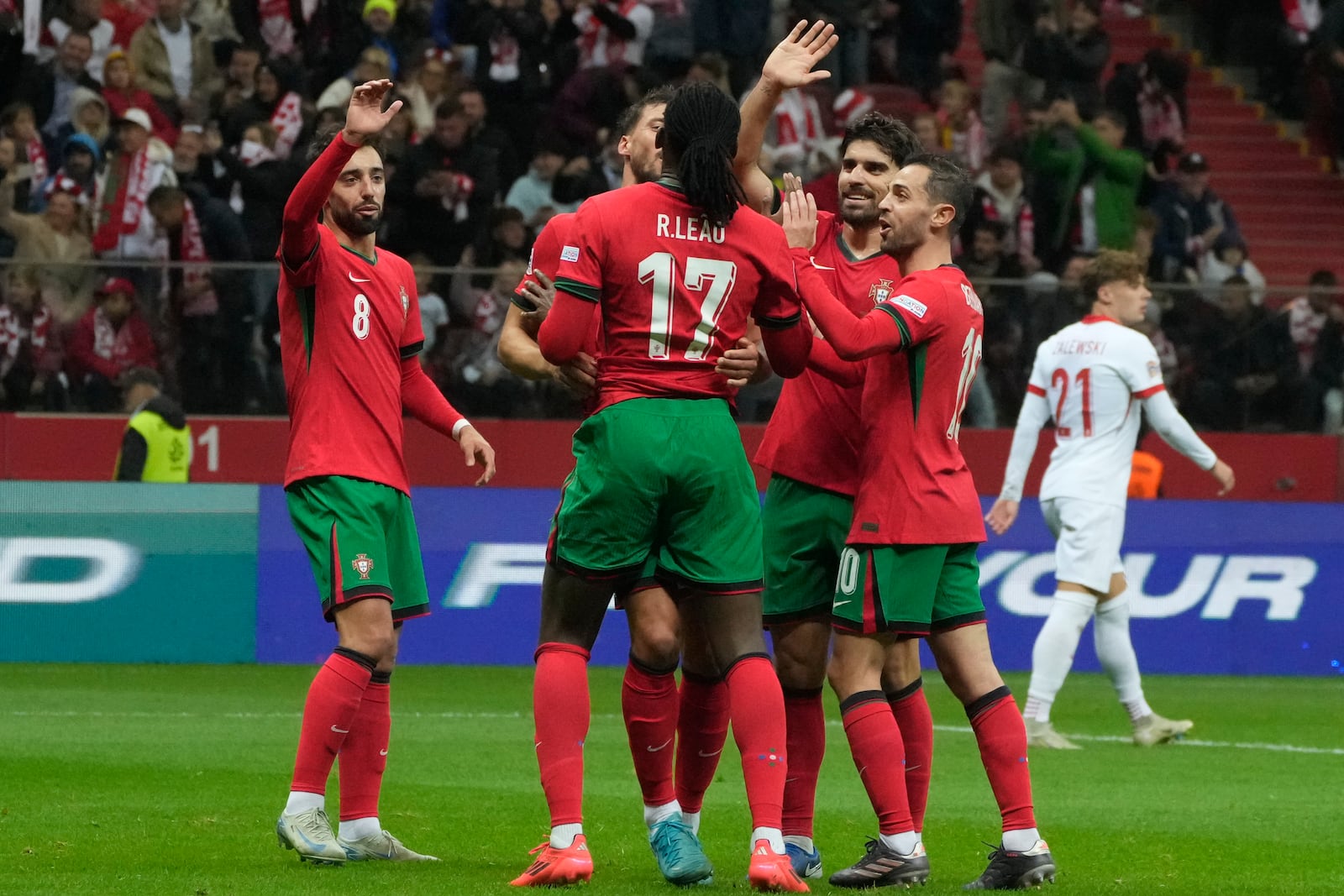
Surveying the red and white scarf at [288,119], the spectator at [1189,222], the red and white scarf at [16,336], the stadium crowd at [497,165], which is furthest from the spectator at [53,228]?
the spectator at [1189,222]

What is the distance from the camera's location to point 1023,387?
14.4m

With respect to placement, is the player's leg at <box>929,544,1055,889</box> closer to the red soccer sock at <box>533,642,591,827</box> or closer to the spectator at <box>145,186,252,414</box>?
the red soccer sock at <box>533,642,591,827</box>

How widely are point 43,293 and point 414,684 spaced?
144 inches

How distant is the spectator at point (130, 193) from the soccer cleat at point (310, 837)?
363 inches

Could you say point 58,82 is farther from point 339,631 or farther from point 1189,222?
point 339,631

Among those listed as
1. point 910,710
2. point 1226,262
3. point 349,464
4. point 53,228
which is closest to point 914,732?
point 910,710

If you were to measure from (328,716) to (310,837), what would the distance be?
37cm

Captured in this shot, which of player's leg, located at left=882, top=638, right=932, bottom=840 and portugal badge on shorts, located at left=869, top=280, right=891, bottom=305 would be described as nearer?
player's leg, located at left=882, top=638, right=932, bottom=840

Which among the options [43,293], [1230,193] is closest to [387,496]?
[43,293]

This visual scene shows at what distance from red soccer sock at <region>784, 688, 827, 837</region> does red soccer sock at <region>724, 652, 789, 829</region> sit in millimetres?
686

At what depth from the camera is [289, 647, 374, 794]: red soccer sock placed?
6.29 metres

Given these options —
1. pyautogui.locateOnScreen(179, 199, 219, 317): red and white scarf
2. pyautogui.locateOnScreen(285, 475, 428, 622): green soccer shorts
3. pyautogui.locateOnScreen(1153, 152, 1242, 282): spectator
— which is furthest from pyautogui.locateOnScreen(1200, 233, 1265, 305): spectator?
pyautogui.locateOnScreen(285, 475, 428, 622): green soccer shorts

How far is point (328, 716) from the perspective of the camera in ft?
20.7

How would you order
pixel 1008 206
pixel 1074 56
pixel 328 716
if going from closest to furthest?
1. pixel 328 716
2. pixel 1008 206
3. pixel 1074 56
